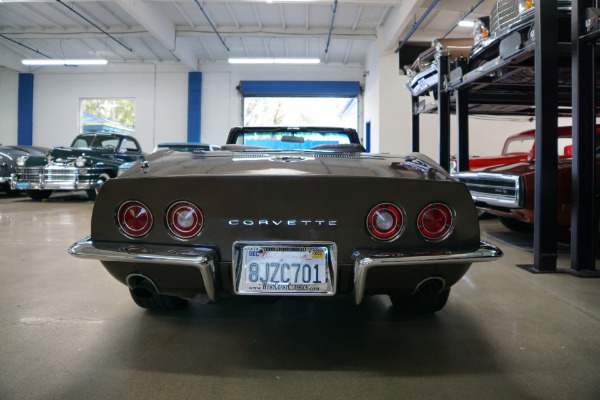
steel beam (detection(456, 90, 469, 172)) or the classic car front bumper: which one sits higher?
steel beam (detection(456, 90, 469, 172))

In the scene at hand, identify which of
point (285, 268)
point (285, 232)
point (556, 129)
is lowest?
point (285, 268)

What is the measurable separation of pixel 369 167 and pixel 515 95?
4.51 metres

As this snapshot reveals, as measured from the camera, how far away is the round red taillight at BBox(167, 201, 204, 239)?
1.56 metres

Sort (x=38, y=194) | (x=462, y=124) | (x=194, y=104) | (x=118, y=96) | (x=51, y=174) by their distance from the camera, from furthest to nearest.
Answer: (x=118, y=96) < (x=194, y=104) < (x=38, y=194) < (x=51, y=174) < (x=462, y=124)

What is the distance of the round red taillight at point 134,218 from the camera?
5.19ft

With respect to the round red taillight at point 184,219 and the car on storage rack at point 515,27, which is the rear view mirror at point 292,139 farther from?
the car on storage rack at point 515,27

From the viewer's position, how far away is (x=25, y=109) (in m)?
15.0

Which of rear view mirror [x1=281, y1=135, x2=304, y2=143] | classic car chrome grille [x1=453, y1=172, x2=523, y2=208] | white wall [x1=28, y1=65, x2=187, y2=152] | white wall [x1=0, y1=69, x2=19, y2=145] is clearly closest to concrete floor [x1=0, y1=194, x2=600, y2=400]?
classic car chrome grille [x1=453, y1=172, x2=523, y2=208]

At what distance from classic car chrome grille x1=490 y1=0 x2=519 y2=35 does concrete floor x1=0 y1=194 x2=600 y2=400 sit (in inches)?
88.4

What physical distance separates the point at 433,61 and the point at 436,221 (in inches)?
167

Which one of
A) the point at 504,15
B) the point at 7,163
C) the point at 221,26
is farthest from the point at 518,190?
the point at 221,26

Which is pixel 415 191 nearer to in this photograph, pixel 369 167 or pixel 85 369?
pixel 369 167

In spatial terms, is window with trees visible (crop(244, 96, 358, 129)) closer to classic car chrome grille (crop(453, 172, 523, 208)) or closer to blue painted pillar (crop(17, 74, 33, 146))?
blue painted pillar (crop(17, 74, 33, 146))

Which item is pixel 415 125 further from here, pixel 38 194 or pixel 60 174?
pixel 38 194
